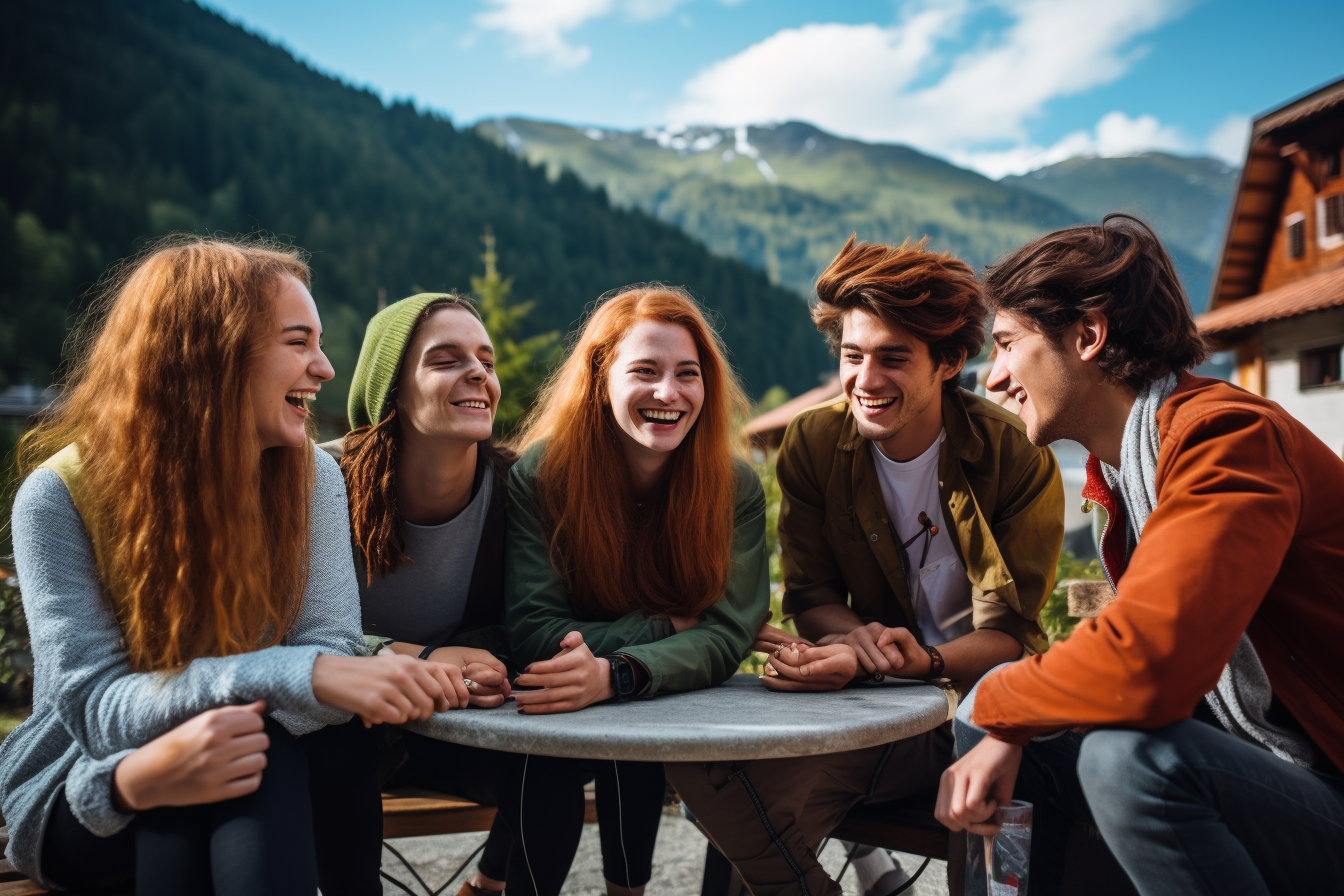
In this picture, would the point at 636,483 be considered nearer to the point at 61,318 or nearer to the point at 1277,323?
the point at 1277,323

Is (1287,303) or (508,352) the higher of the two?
(1287,303)

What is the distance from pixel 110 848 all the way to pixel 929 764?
68.7 inches

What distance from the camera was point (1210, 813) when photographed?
1.62 meters

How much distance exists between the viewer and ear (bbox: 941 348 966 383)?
280cm

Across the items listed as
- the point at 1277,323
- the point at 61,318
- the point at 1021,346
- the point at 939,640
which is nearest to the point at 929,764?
the point at 939,640

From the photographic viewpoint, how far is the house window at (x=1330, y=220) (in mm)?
18605

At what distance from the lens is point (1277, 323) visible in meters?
17.9

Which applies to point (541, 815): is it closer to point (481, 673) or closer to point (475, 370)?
point (481, 673)

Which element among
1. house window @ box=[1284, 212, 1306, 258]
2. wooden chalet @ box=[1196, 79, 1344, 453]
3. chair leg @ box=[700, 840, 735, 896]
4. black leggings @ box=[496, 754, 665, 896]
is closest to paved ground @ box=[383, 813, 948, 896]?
chair leg @ box=[700, 840, 735, 896]

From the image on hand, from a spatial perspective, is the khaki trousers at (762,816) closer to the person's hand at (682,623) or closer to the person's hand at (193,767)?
the person's hand at (682,623)

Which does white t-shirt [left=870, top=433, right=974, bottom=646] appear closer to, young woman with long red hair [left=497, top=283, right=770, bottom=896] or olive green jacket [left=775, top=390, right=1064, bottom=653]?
olive green jacket [left=775, top=390, right=1064, bottom=653]

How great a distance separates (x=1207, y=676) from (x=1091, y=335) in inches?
30.5

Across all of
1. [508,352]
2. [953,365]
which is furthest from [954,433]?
[508,352]

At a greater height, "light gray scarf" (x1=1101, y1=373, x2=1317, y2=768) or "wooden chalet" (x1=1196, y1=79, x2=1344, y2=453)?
"wooden chalet" (x1=1196, y1=79, x2=1344, y2=453)
